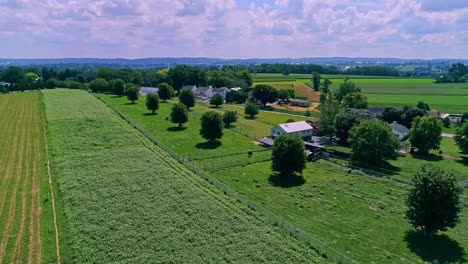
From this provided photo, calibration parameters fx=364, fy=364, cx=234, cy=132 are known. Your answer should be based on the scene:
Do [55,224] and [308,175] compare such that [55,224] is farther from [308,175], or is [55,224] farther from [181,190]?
[308,175]

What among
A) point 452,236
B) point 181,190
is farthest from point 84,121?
point 452,236

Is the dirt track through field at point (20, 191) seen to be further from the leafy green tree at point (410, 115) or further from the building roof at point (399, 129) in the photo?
the leafy green tree at point (410, 115)

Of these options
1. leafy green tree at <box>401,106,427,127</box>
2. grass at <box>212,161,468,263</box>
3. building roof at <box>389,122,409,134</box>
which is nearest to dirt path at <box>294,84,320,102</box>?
leafy green tree at <box>401,106,427,127</box>

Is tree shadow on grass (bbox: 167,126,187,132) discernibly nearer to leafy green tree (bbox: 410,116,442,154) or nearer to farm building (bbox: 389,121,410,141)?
farm building (bbox: 389,121,410,141)

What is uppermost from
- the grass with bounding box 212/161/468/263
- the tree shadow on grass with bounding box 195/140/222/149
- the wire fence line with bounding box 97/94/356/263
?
the tree shadow on grass with bounding box 195/140/222/149

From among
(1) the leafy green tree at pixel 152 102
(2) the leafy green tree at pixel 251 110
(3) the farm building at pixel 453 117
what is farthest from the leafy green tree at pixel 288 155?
(3) the farm building at pixel 453 117

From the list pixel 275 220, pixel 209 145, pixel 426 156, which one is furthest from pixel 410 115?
pixel 275 220

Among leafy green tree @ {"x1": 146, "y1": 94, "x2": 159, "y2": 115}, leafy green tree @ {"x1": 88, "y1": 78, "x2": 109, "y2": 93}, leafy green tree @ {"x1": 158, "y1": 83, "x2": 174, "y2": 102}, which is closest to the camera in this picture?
leafy green tree @ {"x1": 146, "y1": 94, "x2": 159, "y2": 115}
